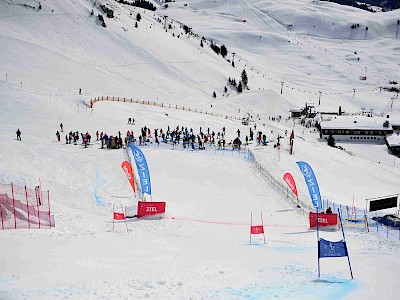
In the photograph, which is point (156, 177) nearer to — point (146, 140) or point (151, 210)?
point (151, 210)

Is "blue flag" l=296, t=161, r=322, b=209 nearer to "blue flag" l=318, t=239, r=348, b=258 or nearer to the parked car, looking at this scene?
the parked car

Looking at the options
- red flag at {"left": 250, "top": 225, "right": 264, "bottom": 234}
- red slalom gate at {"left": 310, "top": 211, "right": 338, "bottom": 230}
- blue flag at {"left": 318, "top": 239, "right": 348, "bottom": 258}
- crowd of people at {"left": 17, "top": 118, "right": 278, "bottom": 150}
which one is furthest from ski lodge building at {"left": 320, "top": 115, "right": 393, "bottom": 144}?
blue flag at {"left": 318, "top": 239, "right": 348, "bottom": 258}

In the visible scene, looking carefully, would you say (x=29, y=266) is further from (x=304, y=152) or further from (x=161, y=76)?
(x=161, y=76)

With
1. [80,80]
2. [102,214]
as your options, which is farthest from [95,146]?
[80,80]

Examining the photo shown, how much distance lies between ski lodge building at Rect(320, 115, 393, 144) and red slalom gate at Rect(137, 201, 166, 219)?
45.5 meters

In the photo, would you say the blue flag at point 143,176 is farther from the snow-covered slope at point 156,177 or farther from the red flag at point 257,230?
the red flag at point 257,230

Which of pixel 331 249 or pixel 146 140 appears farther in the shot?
pixel 146 140

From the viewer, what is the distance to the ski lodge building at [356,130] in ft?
195

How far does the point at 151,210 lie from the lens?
58.8 ft

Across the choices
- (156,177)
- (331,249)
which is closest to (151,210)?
(156,177)

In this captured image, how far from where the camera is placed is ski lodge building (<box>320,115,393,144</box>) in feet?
195

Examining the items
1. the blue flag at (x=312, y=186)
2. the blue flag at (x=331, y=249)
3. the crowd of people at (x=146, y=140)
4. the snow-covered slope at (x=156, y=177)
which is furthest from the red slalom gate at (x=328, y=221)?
the crowd of people at (x=146, y=140)

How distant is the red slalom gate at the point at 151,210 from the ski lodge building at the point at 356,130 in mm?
45463

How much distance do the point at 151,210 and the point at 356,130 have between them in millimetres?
48775
